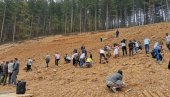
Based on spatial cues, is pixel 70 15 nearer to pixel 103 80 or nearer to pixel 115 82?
pixel 103 80

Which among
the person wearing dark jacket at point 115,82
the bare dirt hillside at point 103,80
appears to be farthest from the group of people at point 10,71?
the person wearing dark jacket at point 115,82

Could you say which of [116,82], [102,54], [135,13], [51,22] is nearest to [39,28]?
[51,22]

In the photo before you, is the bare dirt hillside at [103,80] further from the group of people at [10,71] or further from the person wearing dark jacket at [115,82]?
the group of people at [10,71]

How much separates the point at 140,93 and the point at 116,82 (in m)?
1.38

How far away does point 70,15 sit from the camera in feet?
323

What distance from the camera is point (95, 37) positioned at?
54562 mm

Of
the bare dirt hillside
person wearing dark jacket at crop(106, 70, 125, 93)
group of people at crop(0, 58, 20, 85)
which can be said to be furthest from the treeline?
person wearing dark jacket at crop(106, 70, 125, 93)

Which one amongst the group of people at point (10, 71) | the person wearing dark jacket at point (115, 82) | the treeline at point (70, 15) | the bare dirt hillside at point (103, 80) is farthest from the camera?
the treeline at point (70, 15)

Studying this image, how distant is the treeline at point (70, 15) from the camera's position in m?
82.7

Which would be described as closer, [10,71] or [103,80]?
[103,80]

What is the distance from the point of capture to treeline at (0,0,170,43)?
271 feet

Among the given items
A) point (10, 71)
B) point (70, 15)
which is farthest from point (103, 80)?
point (70, 15)

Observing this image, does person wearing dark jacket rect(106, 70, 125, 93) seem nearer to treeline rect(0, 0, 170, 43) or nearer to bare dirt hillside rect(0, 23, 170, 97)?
bare dirt hillside rect(0, 23, 170, 97)

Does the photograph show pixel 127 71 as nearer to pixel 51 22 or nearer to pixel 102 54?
pixel 102 54
